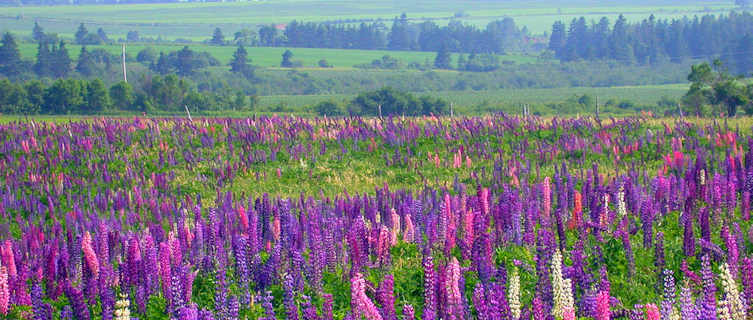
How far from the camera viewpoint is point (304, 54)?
16025 cm

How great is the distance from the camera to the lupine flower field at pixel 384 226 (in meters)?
7.43

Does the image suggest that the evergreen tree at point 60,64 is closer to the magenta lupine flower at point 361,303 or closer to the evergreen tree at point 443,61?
the evergreen tree at point 443,61

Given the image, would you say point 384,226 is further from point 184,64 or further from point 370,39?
point 370,39

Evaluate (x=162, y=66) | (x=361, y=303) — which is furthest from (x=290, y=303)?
(x=162, y=66)

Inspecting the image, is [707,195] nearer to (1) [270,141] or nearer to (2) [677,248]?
(2) [677,248]

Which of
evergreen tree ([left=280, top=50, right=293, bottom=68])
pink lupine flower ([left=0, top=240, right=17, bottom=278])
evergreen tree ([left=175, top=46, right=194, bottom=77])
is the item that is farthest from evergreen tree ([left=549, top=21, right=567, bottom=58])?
pink lupine flower ([left=0, top=240, right=17, bottom=278])

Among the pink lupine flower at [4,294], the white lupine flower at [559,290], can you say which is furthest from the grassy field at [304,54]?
the white lupine flower at [559,290]

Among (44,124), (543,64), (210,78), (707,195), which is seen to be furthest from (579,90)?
(707,195)

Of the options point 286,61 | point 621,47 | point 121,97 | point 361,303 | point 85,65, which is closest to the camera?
point 361,303

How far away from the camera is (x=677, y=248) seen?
9.77 metres

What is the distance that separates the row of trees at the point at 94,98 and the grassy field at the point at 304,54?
6936cm

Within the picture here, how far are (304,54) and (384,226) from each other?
153 meters

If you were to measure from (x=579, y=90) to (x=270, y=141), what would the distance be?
9459 centimetres

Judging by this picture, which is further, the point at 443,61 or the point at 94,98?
the point at 443,61
